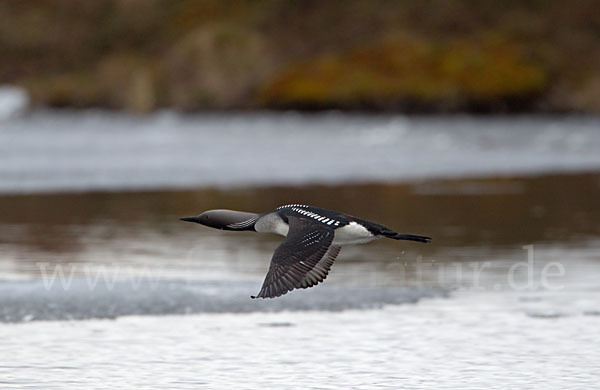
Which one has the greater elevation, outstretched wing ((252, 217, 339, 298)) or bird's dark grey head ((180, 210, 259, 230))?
bird's dark grey head ((180, 210, 259, 230))

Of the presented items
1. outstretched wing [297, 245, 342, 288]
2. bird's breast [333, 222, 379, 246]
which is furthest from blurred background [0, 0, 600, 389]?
bird's breast [333, 222, 379, 246]

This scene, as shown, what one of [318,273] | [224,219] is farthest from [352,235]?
[224,219]

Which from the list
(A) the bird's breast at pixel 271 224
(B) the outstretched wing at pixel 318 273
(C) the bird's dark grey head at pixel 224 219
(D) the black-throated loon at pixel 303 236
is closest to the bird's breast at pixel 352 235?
(D) the black-throated loon at pixel 303 236

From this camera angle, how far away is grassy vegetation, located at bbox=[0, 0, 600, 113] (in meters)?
63.4

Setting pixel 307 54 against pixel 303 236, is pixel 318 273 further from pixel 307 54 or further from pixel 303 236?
pixel 307 54

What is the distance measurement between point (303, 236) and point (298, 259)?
0.32 m

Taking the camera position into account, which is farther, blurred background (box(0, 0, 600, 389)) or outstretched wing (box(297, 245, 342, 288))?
blurred background (box(0, 0, 600, 389))

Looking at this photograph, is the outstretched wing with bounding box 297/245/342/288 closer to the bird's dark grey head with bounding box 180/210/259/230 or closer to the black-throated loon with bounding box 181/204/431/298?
the black-throated loon with bounding box 181/204/431/298

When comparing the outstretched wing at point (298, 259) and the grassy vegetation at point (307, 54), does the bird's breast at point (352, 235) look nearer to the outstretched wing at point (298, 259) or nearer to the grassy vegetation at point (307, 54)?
the outstretched wing at point (298, 259)

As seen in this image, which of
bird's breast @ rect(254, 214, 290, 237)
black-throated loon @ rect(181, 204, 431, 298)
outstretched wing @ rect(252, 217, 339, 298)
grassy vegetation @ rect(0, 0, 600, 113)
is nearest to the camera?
outstretched wing @ rect(252, 217, 339, 298)

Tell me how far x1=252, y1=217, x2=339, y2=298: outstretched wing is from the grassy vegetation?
5124cm

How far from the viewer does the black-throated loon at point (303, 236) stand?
883 centimetres

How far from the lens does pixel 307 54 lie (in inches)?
3044

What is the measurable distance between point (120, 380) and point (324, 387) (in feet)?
4.37
